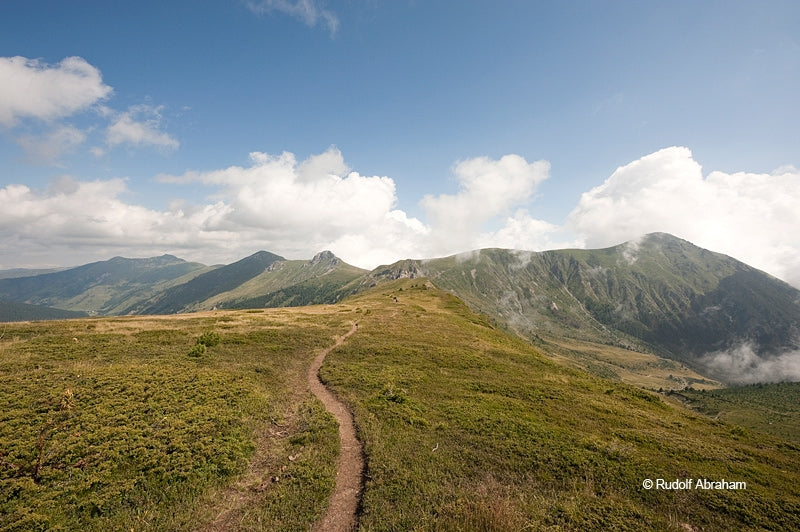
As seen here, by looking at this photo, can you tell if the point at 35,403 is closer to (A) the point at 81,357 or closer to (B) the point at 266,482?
(A) the point at 81,357

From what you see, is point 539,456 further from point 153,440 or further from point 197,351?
point 197,351

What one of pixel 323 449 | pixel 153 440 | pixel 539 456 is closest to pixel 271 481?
pixel 323 449

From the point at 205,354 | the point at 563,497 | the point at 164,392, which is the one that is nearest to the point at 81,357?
the point at 205,354

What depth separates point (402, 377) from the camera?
3369cm

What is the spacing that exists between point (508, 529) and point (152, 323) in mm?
52922

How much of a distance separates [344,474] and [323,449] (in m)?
2.62

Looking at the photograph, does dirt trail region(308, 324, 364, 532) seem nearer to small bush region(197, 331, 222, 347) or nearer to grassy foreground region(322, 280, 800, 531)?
grassy foreground region(322, 280, 800, 531)

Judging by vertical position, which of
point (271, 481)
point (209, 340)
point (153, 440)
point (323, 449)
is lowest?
point (271, 481)

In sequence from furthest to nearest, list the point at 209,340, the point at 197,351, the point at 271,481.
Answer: the point at 209,340, the point at 197,351, the point at 271,481

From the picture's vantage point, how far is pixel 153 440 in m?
18.1

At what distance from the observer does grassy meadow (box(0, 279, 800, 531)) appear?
48.7 ft

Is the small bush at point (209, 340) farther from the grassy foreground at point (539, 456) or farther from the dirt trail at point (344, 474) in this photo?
the dirt trail at point (344, 474)

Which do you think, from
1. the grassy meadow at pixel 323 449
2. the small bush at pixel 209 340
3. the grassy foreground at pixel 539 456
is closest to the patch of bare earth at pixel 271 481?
the grassy meadow at pixel 323 449

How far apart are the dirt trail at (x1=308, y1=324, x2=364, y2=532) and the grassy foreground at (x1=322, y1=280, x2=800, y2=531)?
0.77 meters
